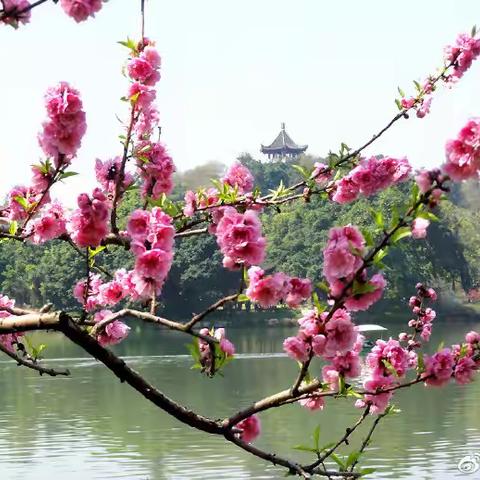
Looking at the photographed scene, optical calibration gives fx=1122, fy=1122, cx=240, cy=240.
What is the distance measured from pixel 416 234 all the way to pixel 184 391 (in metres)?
26.6

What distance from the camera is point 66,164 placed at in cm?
388

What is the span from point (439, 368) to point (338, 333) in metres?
0.47

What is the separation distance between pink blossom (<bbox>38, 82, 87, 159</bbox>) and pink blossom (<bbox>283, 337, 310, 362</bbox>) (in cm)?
93

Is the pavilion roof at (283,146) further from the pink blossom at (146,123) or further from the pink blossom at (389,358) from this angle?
the pink blossom at (389,358)

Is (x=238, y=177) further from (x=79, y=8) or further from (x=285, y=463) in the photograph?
(x=285, y=463)

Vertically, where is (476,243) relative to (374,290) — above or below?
above

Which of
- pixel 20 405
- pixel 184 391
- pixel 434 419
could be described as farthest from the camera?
pixel 184 391

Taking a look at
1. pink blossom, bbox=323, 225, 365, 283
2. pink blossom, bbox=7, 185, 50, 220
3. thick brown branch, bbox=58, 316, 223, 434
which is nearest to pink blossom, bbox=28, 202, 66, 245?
pink blossom, bbox=7, 185, 50, 220

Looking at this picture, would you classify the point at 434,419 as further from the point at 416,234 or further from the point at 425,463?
the point at 416,234

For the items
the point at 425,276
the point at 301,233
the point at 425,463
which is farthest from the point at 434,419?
the point at 301,233

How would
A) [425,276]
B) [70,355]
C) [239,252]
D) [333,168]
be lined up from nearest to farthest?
[239,252]
[333,168]
[70,355]
[425,276]

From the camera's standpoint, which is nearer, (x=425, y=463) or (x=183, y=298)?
(x=425, y=463)

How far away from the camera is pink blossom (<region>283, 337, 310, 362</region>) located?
3.36 metres

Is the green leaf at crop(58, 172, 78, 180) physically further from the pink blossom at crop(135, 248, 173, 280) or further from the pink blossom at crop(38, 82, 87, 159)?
the pink blossom at crop(135, 248, 173, 280)
